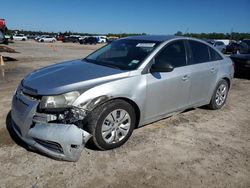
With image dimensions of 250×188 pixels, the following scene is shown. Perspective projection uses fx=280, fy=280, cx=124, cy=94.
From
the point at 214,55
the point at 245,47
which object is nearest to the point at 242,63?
the point at 245,47

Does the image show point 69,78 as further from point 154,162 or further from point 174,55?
point 174,55

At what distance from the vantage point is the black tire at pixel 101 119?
146 inches

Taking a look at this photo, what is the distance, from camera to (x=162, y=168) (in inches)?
144

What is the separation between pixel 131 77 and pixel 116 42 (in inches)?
63.4

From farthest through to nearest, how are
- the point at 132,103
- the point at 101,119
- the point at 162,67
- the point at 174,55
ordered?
1. the point at 174,55
2. the point at 162,67
3. the point at 132,103
4. the point at 101,119

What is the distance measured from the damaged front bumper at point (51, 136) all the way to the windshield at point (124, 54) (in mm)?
1415

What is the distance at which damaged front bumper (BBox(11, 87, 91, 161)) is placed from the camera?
3465mm

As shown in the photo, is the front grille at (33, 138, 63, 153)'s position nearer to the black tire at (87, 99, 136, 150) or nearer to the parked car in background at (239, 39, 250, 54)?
the black tire at (87, 99, 136, 150)

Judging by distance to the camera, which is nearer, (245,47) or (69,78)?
(69,78)

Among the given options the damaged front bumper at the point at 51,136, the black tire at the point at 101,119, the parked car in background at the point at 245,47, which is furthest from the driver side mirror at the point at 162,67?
the parked car in background at the point at 245,47

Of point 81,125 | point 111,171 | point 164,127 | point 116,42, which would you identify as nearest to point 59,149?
point 81,125

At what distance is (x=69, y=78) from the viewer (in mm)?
4004

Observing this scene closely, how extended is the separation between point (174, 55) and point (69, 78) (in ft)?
6.44

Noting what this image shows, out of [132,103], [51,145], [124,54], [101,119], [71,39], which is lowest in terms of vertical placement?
[71,39]
